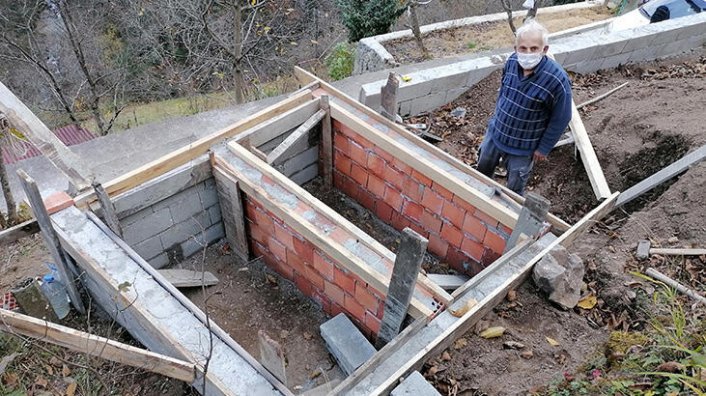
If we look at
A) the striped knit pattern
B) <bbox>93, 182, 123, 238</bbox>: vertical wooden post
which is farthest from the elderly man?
<bbox>93, 182, 123, 238</bbox>: vertical wooden post

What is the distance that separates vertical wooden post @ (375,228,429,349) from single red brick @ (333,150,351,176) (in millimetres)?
2142

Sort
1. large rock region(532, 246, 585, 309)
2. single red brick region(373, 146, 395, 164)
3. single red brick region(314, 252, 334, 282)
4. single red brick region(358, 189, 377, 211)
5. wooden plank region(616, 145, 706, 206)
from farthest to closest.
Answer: single red brick region(358, 189, 377, 211) < single red brick region(373, 146, 395, 164) < wooden plank region(616, 145, 706, 206) < single red brick region(314, 252, 334, 282) < large rock region(532, 246, 585, 309)

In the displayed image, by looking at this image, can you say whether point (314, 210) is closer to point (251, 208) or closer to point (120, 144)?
point (251, 208)

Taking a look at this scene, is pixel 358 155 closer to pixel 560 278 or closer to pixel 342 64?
pixel 560 278

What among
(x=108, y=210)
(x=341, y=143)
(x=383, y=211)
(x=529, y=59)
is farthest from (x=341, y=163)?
(x=108, y=210)

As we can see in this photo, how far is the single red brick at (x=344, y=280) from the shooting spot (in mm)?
4219

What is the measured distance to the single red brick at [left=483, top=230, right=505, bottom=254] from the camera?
4.41 meters

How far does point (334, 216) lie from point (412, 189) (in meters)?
1.13

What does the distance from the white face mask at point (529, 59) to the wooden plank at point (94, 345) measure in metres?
3.30

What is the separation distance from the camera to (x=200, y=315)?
3.55 m

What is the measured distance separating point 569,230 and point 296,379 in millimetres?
2531

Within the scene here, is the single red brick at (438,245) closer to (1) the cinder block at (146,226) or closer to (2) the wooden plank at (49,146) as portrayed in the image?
(1) the cinder block at (146,226)

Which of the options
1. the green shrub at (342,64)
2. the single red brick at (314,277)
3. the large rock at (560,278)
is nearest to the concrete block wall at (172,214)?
the single red brick at (314,277)

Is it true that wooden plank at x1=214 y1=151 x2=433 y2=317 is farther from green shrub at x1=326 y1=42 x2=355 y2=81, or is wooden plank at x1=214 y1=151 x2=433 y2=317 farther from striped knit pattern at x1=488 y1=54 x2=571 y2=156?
green shrub at x1=326 y1=42 x2=355 y2=81
